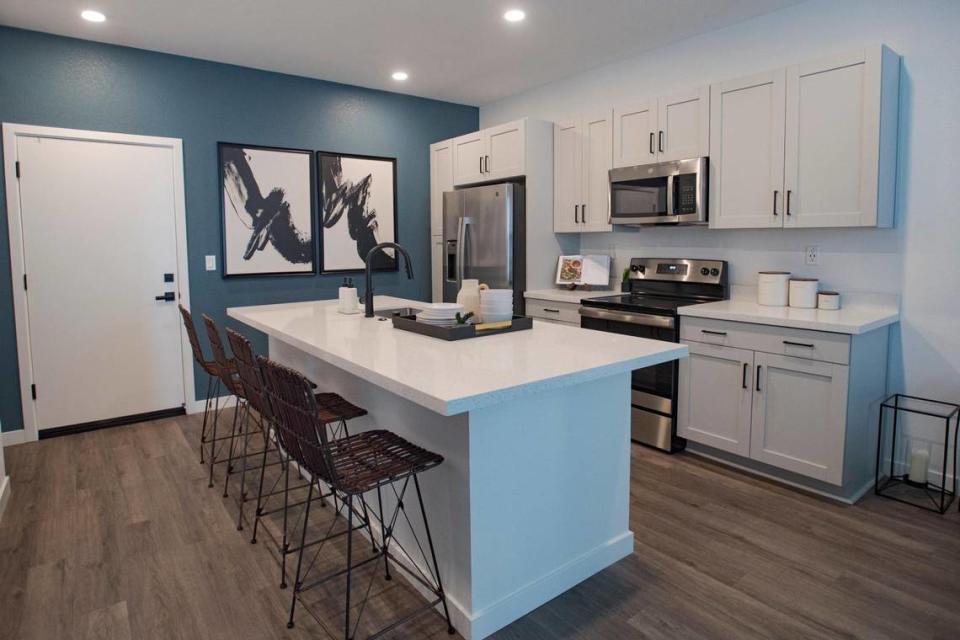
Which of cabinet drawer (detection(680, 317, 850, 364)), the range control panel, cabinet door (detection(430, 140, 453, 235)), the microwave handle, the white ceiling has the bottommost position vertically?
cabinet drawer (detection(680, 317, 850, 364))

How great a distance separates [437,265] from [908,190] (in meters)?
3.56

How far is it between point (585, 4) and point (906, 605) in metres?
3.20

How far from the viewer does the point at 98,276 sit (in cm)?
407

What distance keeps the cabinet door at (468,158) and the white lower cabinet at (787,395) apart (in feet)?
7.63

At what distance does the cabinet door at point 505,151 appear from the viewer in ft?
14.9

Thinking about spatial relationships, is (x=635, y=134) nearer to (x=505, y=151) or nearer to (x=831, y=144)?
(x=505, y=151)

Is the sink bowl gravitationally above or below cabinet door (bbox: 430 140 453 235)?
below

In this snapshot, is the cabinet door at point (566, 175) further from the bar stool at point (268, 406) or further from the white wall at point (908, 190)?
the bar stool at point (268, 406)

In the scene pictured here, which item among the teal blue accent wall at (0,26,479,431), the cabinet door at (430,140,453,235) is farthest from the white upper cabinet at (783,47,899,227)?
the teal blue accent wall at (0,26,479,431)

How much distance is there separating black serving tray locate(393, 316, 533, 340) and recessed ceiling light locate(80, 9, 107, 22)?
8.66 feet

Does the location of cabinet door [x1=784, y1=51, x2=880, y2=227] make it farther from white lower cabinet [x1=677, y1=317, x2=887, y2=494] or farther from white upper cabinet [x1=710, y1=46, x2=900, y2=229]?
white lower cabinet [x1=677, y1=317, x2=887, y2=494]

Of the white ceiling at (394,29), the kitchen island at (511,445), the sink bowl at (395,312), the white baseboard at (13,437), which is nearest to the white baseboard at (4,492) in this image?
the white baseboard at (13,437)

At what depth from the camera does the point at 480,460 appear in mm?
1859

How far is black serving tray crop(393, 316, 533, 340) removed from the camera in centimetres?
234
